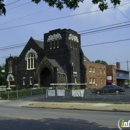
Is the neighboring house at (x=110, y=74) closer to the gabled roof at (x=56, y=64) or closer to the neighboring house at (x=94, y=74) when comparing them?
the neighboring house at (x=94, y=74)

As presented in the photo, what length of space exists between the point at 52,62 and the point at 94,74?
14.0m

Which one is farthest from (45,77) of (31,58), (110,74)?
(110,74)

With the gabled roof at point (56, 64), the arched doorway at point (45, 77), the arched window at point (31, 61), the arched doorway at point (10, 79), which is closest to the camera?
the gabled roof at point (56, 64)

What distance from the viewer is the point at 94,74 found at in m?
60.9

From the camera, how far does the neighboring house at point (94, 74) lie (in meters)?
58.3

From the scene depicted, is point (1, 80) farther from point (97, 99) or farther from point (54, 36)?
point (97, 99)

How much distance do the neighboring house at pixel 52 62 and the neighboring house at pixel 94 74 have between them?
12.6 feet

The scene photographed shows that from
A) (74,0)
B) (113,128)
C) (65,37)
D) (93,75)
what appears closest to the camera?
(74,0)

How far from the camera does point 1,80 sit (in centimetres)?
8150

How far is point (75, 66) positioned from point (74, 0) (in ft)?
150

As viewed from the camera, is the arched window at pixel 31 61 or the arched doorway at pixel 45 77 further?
the arched window at pixel 31 61

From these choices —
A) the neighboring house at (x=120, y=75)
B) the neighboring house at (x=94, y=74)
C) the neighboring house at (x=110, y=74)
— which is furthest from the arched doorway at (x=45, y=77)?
the neighboring house at (x=120, y=75)

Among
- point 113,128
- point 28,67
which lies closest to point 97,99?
point 113,128

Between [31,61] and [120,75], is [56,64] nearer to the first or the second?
[31,61]
